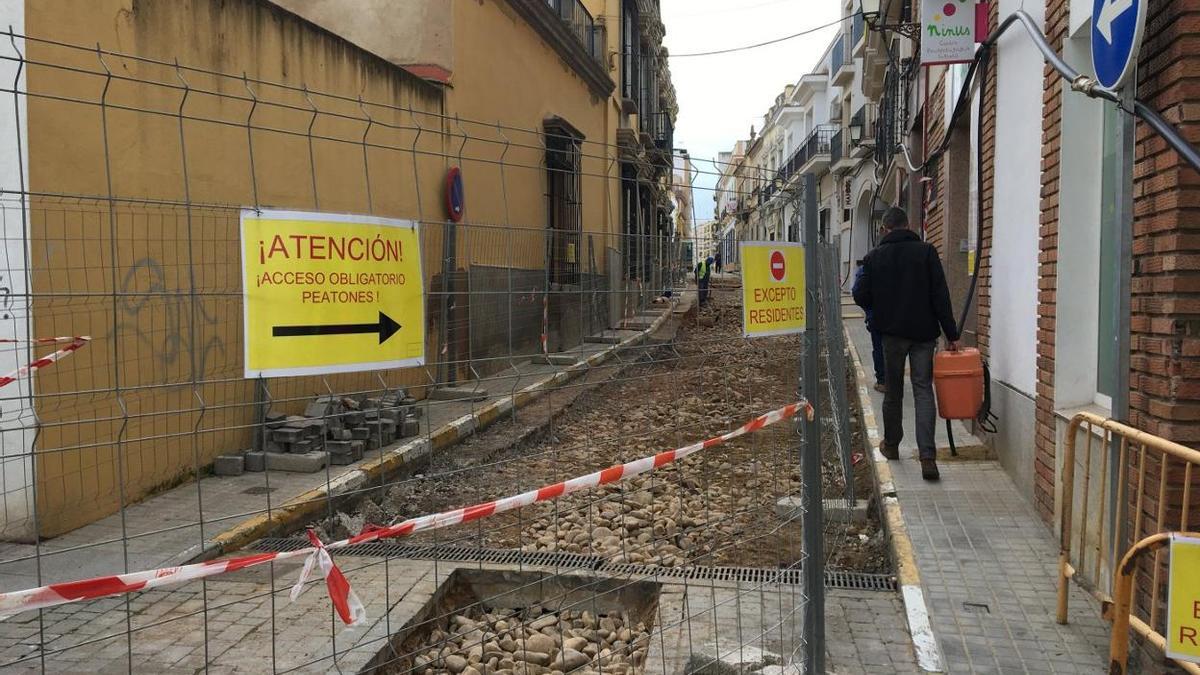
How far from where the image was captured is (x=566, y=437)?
5.42 metres

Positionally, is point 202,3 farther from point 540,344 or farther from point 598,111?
point 598,111

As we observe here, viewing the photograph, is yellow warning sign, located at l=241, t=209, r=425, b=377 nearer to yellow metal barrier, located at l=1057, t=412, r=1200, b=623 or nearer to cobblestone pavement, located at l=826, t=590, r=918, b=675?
cobblestone pavement, located at l=826, t=590, r=918, b=675

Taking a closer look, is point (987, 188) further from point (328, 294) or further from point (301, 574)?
point (301, 574)

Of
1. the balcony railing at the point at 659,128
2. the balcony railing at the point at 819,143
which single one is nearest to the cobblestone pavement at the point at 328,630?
the balcony railing at the point at 659,128

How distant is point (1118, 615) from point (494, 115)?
10636 millimetres

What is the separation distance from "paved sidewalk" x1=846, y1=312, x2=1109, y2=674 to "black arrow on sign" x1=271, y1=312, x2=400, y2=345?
260cm

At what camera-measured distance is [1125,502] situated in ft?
10.6

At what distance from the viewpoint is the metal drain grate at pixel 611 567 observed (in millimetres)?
4285

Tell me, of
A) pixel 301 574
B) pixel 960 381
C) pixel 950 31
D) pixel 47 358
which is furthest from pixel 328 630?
pixel 950 31

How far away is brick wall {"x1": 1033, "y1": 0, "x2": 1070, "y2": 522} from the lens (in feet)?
15.6

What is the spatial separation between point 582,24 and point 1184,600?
17.6 metres


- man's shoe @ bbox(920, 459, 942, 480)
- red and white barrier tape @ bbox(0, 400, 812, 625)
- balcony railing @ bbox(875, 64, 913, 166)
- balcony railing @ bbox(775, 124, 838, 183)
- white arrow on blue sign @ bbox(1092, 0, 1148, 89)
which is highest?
balcony railing @ bbox(775, 124, 838, 183)

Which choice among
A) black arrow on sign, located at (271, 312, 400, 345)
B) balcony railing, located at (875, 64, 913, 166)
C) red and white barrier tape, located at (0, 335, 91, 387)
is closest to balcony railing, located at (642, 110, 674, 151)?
balcony railing, located at (875, 64, 913, 166)

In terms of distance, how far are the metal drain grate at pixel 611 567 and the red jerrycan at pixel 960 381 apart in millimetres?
1837
